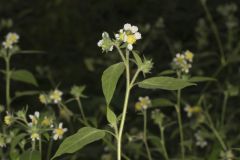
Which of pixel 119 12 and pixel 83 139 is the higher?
pixel 119 12

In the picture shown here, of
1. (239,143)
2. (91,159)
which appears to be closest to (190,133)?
(239,143)

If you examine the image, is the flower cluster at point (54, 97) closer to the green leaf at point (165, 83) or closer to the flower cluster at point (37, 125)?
the flower cluster at point (37, 125)

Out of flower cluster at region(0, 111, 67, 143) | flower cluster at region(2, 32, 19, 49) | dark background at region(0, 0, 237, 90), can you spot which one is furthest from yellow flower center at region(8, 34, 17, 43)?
dark background at region(0, 0, 237, 90)

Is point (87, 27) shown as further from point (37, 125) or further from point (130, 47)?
point (130, 47)

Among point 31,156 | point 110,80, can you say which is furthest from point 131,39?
point 31,156

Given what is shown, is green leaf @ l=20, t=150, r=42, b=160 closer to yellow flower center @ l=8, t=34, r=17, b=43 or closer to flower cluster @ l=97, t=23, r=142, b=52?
flower cluster @ l=97, t=23, r=142, b=52

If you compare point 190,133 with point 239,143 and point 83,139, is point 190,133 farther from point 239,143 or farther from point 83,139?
point 83,139

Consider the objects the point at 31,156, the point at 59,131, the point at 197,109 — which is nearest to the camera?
the point at 31,156
